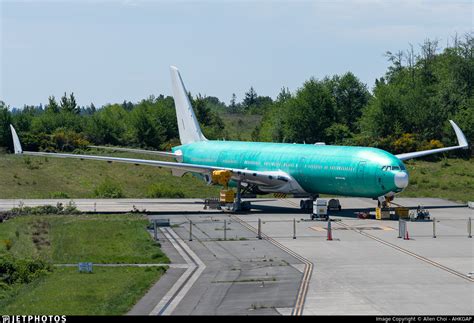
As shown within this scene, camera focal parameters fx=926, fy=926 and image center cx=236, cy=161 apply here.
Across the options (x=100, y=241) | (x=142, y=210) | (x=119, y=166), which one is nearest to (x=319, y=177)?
(x=142, y=210)

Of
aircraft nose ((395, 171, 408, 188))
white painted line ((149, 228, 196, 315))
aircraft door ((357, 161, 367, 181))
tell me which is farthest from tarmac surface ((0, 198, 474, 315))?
aircraft door ((357, 161, 367, 181))

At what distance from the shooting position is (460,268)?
1719 inches

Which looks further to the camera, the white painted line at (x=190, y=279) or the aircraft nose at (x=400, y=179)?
the aircraft nose at (x=400, y=179)

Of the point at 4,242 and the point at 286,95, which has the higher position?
the point at 286,95

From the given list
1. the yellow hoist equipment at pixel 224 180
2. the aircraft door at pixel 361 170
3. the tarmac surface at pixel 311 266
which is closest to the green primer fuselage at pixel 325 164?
the aircraft door at pixel 361 170

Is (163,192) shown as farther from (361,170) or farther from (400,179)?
(400,179)

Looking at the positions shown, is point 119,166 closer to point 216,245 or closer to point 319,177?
point 319,177

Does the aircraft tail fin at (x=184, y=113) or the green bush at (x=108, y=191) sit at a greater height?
the aircraft tail fin at (x=184, y=113)

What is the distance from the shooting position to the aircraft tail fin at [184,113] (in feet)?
298

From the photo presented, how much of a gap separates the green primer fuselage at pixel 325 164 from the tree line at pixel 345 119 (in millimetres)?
42981

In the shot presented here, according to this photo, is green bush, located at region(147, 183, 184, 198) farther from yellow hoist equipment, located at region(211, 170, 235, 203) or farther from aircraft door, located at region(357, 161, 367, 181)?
aircraft door, located at region(357, 161, 367, 181)

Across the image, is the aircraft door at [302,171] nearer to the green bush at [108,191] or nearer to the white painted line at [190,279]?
the white painted line at [190,279]

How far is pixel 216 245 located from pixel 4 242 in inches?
548

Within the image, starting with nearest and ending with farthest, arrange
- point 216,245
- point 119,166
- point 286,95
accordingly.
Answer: point 216,245, point 119,166, point 286,95
